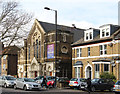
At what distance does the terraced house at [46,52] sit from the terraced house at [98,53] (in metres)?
5.16

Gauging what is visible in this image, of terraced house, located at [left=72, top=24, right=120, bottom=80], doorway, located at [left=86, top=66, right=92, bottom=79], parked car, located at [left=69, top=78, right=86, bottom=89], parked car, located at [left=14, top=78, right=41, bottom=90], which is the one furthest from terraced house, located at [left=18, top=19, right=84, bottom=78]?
parked car, located at [left=14, top=78, right=41, bottom=90]

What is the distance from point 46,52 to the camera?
168 ft

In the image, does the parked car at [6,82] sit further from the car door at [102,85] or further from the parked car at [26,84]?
the car door at [102,85]

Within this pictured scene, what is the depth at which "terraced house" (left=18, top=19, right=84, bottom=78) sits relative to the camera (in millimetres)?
49094

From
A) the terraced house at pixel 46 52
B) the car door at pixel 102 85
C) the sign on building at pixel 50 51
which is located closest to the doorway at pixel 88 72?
the terraced house at pixel 46 52

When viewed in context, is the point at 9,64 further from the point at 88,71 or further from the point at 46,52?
the point at 88,71

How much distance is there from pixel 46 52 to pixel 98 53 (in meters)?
14.8

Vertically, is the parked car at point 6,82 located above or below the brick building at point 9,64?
below

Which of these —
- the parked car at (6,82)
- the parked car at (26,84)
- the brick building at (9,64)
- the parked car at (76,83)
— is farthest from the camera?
the brick building at (9,64)

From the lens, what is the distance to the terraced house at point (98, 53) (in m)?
36.8

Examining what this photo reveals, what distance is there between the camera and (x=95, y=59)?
4022 cm

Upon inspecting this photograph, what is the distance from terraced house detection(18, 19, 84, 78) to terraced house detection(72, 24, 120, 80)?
16.9 ft

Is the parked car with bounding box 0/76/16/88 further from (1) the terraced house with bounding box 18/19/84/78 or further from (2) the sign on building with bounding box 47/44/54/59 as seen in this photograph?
(2) the sign on building with bounding box 47/44/54/59

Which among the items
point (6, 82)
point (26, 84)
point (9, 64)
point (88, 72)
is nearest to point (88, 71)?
point (88, 72)
